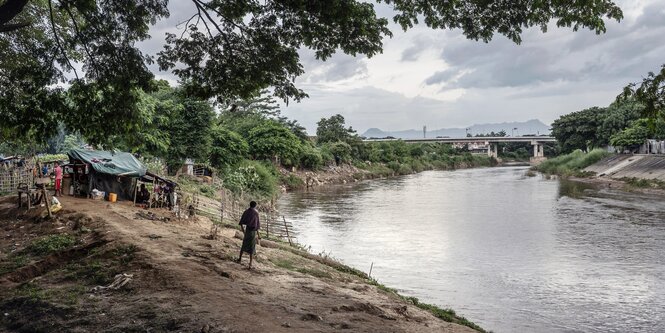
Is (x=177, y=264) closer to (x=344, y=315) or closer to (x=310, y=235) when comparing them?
(x=344, y=315)

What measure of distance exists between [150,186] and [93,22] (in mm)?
15410

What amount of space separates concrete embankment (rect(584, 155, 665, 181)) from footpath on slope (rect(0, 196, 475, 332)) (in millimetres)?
41842

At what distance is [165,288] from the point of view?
10070 millimetres

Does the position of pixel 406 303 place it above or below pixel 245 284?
below

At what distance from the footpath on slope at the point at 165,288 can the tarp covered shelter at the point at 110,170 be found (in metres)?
5.10

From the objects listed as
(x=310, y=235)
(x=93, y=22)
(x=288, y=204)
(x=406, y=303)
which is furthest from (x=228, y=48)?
(x=288, y=204)

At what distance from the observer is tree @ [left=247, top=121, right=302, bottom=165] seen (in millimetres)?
51125

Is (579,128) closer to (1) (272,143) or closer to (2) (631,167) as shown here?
(2) (631,167)

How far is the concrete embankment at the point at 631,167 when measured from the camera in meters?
46.8

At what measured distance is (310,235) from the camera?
25.7 meters

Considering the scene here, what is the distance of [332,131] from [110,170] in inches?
2109

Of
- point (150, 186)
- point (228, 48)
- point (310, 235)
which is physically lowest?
point (310, 235)

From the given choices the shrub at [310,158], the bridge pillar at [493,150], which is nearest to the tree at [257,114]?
the shrub at [310,158]

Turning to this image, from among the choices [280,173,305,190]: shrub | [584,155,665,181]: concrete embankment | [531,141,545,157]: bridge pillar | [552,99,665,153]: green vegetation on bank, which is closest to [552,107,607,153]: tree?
[552,99,665,153]: green vegetation on bank
